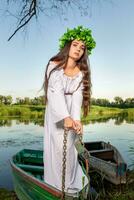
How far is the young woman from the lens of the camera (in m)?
4.47

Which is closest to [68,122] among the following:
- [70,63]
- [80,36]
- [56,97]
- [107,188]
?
[56,97]

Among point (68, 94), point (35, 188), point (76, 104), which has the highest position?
point (68, 94)

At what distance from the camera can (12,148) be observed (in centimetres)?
1856

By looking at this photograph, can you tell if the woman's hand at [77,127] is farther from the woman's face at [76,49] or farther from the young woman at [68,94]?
the woman's face at [76,49]

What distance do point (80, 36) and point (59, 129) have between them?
108cm

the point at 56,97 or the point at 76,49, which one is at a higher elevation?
the point at 76,49

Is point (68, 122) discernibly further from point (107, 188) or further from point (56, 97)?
point (107, 188)

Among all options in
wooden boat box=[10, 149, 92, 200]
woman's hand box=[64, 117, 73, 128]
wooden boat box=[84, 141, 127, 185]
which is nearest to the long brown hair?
woman's hand box=[64, 117, 73, 128]

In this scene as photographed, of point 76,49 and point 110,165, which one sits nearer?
point 76,49

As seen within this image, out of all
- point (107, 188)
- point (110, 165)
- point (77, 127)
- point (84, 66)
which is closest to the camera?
point (77, 127)

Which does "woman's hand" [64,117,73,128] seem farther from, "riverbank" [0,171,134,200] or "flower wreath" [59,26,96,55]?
"riverbank" [0,171,134,200]

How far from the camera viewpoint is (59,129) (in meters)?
4.59

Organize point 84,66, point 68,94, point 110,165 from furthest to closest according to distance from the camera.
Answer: point 110,165, point 84,66, point 68,94

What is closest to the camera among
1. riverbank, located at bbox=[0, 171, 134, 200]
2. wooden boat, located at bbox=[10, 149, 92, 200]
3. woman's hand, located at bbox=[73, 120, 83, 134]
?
woman's hand, located at bbox=[73, 120, 83, 134]
